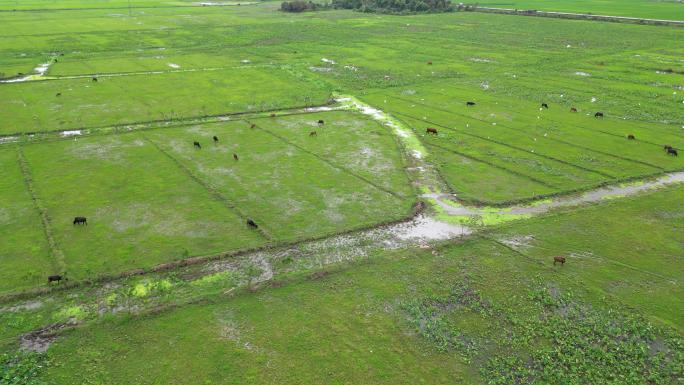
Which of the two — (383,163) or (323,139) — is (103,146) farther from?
(383,163)

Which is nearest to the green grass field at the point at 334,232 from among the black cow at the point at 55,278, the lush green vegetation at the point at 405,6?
the black cow at the point at 55,278

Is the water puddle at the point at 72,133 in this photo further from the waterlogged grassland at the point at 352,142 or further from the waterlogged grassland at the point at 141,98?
the waterlogged grassland at the point at 352,142

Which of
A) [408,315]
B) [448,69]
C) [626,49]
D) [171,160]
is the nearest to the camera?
[408,315]

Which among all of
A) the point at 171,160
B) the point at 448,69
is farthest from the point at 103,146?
the point at 448,69

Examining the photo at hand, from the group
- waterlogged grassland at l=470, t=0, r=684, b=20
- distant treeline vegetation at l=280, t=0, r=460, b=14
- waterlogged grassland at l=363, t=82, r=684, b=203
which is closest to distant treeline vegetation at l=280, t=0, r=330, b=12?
distant treeline vegetation at l=280, t=0, r=460, b=14

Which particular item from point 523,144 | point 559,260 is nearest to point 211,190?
point 559,260

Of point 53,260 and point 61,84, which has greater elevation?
point 61,84
